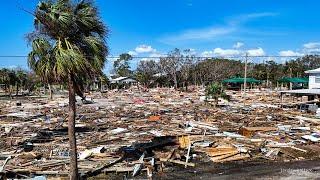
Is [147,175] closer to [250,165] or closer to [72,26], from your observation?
[250,165]

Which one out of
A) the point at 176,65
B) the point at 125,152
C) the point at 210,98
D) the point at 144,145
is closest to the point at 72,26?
the point at 125,152

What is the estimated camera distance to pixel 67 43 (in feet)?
45.5

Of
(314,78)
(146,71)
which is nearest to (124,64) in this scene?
(146,71)

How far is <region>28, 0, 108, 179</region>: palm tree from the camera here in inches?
540

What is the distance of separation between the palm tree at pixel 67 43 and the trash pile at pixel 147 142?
4612mm

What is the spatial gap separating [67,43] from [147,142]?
10745mm

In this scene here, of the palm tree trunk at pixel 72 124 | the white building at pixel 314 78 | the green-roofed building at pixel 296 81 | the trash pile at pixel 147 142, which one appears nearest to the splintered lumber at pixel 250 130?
the trash pile at pixel 147 142

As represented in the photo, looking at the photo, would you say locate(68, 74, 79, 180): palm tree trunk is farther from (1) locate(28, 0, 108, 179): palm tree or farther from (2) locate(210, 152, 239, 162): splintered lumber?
(2) locate(210, 152, 239, 162): splintered lumber

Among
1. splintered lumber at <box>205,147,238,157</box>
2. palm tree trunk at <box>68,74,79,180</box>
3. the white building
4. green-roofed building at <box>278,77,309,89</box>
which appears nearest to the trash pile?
splintered lumber at <box>205,147,238,157</box>

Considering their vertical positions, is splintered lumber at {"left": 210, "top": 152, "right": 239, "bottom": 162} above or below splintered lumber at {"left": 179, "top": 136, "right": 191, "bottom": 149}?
below

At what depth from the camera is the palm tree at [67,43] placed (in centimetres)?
1372

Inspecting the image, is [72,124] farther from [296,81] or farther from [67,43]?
[296,81]

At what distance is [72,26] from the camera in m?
14.0

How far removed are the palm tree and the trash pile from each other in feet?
15.1
